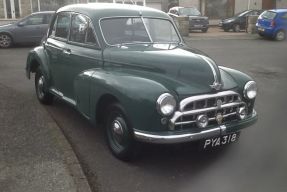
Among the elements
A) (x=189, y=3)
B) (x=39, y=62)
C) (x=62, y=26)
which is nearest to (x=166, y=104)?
(x=62, y=26)

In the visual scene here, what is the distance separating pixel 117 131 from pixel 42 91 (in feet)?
9.93

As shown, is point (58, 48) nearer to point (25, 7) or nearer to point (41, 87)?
point (41, 87)

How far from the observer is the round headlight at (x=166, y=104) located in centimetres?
445

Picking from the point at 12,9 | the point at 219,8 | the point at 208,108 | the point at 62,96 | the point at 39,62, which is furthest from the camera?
the point at 219,8

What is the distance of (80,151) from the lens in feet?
17.9

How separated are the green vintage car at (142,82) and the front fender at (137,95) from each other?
11 millimetres

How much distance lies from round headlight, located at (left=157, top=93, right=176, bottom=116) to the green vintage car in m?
0.01

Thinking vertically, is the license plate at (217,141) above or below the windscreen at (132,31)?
below

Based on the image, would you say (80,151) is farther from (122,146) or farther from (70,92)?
(70,92)

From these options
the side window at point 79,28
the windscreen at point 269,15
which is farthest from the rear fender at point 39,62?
the windscreen at point 269,15

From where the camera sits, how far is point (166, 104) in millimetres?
4480

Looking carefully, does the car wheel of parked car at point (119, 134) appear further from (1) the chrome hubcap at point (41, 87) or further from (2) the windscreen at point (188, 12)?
(2) the windscreen at point (188, 12)

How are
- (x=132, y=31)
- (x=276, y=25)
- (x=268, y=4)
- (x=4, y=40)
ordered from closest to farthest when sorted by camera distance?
(x=132, y=31) → (x=4, y=40) → (x=276, y=25) → (x=268, y=4)

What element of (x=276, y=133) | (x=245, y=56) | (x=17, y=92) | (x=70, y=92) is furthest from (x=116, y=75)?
(x=245, y=56)
